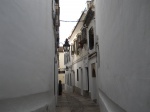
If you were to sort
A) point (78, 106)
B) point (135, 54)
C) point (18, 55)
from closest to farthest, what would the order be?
point (135, 54) → point (18, 55) → point (78, 106)

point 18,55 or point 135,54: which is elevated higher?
point 18,55

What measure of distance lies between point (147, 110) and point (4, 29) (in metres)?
2.06

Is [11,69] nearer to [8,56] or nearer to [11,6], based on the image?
[8,56]

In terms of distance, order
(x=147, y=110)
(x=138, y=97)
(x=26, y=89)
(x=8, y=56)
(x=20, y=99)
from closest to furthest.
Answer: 1. (x=147, y=110)
2. (x=138, y=97)
3. (x=8, y=56)
4. (x=20, y=99)
5. (x=26, y=89)

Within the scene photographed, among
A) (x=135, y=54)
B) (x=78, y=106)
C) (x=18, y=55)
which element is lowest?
(x=78, y=106)

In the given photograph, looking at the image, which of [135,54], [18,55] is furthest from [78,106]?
[135,54]

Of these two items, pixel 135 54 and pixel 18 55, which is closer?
pixel 135 54

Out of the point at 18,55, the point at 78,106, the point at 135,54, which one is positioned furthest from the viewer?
the point at 78,106

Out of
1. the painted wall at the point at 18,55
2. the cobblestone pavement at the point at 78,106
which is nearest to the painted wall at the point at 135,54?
the painted wall at the point at 18,55

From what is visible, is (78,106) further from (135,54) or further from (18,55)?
(135,54)

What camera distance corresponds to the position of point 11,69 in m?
3.38

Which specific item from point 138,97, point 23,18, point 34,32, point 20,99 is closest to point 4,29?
point 23,18

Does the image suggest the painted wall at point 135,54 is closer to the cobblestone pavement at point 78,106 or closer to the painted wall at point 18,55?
the painted wall at point 18,55

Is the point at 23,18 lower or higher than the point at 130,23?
higher
